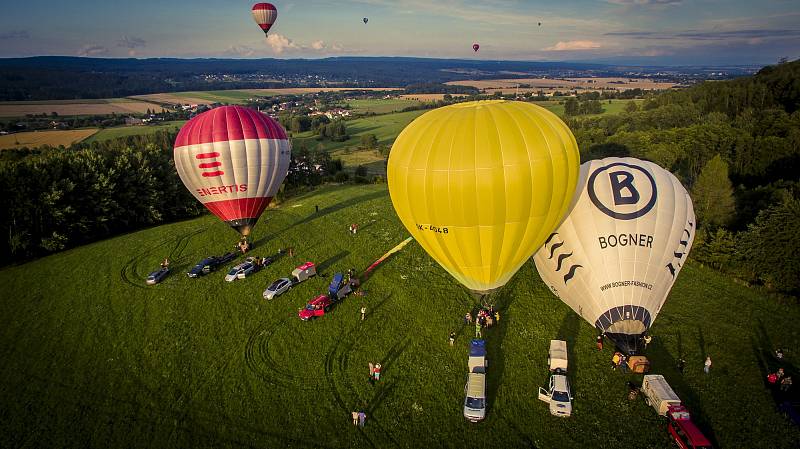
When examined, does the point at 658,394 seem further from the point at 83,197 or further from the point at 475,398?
the point at 83,197

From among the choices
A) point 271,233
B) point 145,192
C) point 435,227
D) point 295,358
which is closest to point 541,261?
point 435,227

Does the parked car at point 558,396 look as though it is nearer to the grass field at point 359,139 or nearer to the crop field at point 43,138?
the grass field at point 359,139

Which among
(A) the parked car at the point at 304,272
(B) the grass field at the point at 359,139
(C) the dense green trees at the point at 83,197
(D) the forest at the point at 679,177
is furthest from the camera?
(B) the grass field at the point at 359,139

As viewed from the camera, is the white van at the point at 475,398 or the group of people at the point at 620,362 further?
the group of people at the point at 620,362

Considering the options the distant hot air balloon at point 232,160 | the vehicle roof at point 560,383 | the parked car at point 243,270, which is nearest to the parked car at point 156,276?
the parked car at point 243,270

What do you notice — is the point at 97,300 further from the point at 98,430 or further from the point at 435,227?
the point at 435,227

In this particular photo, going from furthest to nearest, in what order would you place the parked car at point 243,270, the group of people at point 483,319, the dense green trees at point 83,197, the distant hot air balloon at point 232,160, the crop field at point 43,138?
the crop field at point 43,138 < the dense green trees at point 83,197 < the parked car at point 243,270 < the distant hot air balloon at point 232,160 < the group of people at point 483,319

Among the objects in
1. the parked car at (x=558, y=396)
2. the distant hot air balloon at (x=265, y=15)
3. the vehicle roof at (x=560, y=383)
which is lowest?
the parked car at (x=558, y=396)
